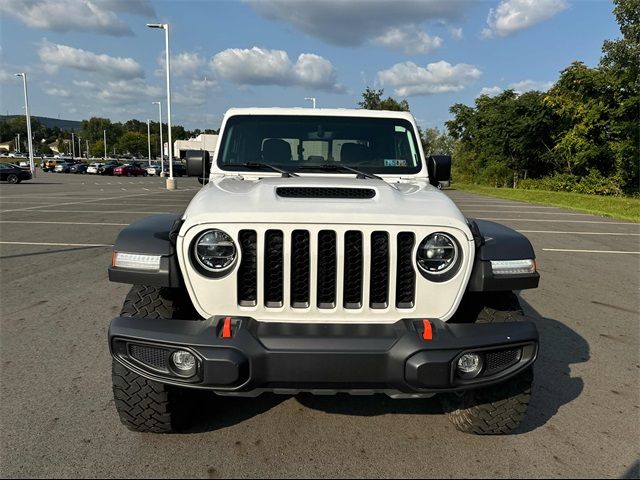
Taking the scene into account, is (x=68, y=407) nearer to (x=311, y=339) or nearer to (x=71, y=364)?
(x=71, y=364)

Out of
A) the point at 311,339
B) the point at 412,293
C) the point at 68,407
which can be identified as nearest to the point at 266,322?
the point at 311,339

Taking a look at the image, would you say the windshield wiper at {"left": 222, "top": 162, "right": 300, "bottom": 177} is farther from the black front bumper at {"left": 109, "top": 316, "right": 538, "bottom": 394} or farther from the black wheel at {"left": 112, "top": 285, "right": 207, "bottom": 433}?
the black front bumper at {"left": 109, "top": 316, "right": 538, "bottom": 394}

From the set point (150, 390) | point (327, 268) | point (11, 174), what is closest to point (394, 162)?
point (327, 268)

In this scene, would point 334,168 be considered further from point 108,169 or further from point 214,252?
point 108,169

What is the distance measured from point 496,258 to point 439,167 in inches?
58.4

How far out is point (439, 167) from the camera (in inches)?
150

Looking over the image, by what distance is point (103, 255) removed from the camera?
25.6ft

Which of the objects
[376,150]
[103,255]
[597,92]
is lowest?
[103,255]

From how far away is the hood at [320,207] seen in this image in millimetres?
2322

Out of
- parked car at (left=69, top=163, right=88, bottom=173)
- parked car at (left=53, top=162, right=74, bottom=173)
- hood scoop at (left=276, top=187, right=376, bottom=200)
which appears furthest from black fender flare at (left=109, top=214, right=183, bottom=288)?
parked car at (left=53, top=162, right=74, bottom=173)

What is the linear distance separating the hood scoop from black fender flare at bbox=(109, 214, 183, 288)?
0.60 m

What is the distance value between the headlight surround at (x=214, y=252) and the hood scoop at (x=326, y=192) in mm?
452

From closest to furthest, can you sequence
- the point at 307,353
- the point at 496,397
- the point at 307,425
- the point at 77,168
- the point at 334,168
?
1. the point at 307,353
2. the point at 496,397
3. the point at 307,425
4. the point at 334,168
5. the point at 77,168

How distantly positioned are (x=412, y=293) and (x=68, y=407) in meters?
2.20
